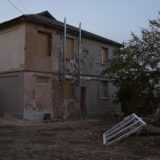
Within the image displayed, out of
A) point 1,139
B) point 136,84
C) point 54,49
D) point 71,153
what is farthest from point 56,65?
point 71,153

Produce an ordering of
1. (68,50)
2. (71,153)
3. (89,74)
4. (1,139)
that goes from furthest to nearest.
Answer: (89,74) → (68,50) → (1,139) → (71,153)

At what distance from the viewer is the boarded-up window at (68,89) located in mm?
23734

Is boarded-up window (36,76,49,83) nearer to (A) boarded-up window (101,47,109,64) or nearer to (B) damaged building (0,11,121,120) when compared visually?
(B) damaged building (0,11,121,120)

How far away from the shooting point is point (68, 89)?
2403cm

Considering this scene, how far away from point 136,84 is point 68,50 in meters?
5.72

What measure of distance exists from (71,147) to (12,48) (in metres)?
11.9

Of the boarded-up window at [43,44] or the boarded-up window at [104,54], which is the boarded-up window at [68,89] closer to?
the boarded-up window at [43,44]

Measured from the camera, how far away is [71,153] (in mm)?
10633

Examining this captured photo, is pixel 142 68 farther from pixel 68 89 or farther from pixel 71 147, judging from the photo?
pixel 71 147

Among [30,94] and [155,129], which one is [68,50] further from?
[155,129]

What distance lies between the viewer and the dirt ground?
10.2m

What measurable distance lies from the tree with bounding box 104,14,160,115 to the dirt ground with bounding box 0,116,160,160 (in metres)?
5.77

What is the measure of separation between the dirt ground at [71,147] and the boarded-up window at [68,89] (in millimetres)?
8049

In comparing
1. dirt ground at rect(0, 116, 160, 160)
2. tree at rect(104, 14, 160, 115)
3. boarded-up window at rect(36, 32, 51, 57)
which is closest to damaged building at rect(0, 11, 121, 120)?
boarded-up window at rect(36, 32, 51, 57)
